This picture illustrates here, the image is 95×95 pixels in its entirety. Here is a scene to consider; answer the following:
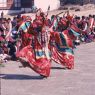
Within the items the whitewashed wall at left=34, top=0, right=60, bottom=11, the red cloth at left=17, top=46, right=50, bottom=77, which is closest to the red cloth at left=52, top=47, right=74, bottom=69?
the red cloth at left=17, top=46, right=50, bottom=77

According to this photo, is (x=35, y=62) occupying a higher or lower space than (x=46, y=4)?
higher

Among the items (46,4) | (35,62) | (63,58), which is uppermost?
(35,62)

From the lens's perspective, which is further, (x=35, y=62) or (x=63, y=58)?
(x=63, y=58)

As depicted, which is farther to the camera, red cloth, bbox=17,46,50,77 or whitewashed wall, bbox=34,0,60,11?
whitewashed wall, bbox=34,0,60,11

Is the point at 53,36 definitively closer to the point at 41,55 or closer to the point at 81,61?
the point at 41,55

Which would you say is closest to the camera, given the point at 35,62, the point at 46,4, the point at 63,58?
the point at 35,62

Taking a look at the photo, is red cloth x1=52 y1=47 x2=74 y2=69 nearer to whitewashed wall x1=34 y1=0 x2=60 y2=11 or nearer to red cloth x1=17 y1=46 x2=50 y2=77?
→ red cloth x1=17 y1=46 x2=50 y2=77

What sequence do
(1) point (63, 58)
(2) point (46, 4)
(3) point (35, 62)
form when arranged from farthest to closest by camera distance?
1. (2) point (46, 4)
2. (1) point (63, 58)
3. (3) point (35, 62)

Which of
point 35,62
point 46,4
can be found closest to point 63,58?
point 35,62

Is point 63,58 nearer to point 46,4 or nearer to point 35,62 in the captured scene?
point 35,62

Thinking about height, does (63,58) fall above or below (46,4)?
above

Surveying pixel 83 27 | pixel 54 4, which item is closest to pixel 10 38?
pixel 83 27

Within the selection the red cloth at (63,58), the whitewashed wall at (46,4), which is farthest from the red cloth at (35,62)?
the whitewashed wall at (46,4)

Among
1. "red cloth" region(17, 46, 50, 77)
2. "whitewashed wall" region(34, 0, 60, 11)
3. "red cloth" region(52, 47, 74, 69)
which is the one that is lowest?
"whitewashed wall" region(34, 0, 60, 11)
